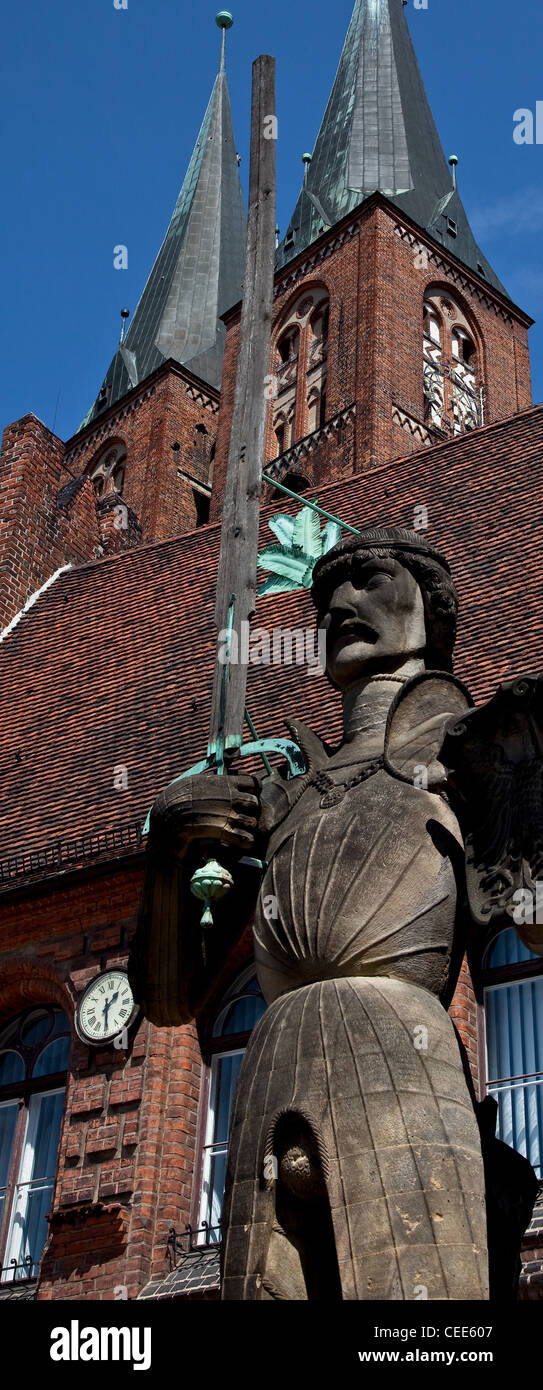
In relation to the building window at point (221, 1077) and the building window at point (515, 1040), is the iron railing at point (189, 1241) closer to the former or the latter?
the building window at point (221, 1077)

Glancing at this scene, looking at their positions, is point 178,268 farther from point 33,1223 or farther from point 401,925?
point 401,925

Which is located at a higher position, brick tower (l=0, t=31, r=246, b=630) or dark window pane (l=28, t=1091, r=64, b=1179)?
brick tower (l=0, t=31, r=246, b=630)

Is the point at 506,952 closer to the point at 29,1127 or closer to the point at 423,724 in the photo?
the point at 29,1127

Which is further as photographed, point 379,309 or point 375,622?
point 379,309

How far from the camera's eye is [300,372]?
126ft

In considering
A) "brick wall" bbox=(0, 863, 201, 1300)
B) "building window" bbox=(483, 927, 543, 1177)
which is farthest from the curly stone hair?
"brick wall" bbox=(0, 863, 201, 1300)

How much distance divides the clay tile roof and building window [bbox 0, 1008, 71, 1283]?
118cm

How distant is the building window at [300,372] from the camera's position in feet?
123

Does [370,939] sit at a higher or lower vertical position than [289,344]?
lower

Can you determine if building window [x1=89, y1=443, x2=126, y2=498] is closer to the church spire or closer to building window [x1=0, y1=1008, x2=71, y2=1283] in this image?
the church spire

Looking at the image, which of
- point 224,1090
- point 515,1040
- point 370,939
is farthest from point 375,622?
point 224,1090

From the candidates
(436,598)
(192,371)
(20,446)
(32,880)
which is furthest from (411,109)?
(436,598)

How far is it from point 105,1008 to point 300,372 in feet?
89.3

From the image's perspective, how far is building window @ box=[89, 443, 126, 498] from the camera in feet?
148
